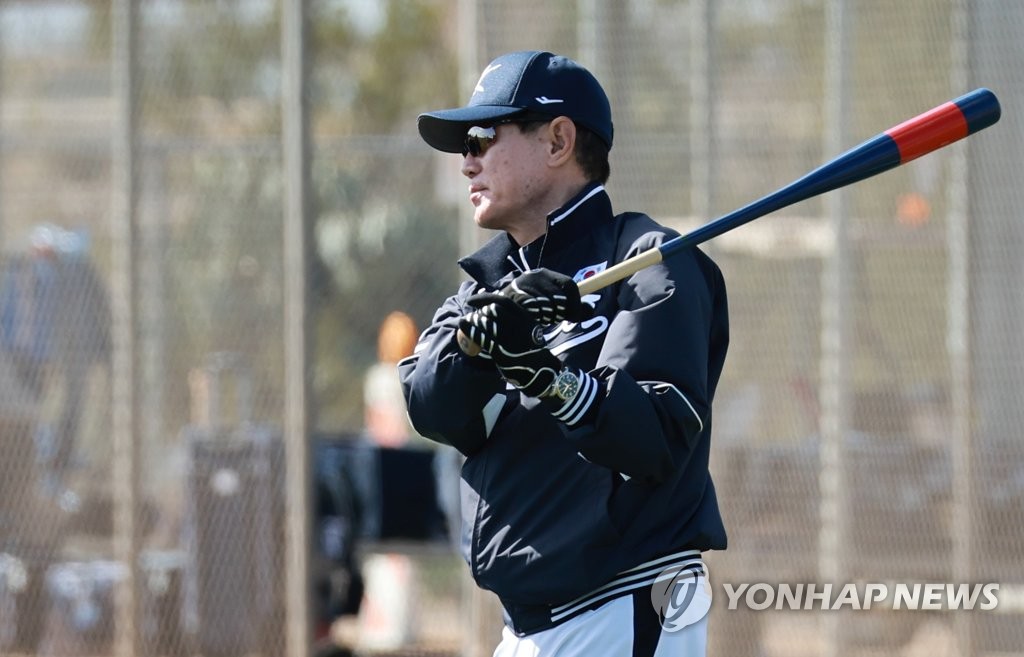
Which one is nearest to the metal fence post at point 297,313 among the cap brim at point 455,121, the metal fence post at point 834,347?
the metal fence post at point 834,347

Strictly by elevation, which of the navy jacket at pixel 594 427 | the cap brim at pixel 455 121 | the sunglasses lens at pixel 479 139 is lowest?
the navy jacket at pixel 594 427

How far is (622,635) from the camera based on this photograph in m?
2.89

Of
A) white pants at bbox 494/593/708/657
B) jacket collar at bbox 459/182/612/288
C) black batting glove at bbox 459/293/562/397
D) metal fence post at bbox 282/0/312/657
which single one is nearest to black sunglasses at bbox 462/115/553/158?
jacket collar at bbox 459/182/612/288

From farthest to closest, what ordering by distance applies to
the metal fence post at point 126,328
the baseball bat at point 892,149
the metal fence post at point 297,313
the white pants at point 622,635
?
1. the metal fence post at point 126,328
2. the metal fence post at point 297,313
3. the baseball bat at point 892,149
4. the white pants at point 622,635

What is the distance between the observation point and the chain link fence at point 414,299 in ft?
19.7

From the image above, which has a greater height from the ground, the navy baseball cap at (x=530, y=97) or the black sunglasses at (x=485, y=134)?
the navy baseball cap at (x=530, y=97)

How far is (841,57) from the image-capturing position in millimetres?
6031

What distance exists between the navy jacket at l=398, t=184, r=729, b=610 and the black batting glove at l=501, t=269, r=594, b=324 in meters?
0.14

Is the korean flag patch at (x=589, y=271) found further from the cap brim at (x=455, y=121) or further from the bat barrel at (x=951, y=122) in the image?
the bat barrel at (x=951, y=122)

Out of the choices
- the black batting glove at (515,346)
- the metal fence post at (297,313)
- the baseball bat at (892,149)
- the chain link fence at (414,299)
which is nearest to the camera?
the black batting glove at (515,346)

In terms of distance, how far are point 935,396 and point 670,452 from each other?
145 inches

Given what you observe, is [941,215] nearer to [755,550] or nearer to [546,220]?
[755,550]

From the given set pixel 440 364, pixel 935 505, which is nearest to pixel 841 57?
pixel 935 505

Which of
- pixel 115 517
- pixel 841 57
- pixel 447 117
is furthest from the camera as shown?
pixel 115 517
